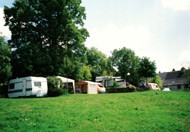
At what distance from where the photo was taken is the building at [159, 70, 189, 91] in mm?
93219

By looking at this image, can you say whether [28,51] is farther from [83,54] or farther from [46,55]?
[83,54]

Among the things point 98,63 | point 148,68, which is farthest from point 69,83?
point 98,63

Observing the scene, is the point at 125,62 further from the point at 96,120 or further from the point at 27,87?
the point at 96,120

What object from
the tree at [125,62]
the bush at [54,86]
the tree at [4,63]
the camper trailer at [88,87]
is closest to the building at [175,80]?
the tree at [125,62]

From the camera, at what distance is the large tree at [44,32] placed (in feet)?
142

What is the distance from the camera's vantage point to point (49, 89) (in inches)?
1430

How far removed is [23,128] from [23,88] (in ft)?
67.5

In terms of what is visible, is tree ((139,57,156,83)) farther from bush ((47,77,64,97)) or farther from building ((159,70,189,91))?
building ((159,70,189,91))

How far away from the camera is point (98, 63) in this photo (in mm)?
97000

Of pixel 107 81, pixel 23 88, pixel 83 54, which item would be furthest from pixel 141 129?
pixel 107 81

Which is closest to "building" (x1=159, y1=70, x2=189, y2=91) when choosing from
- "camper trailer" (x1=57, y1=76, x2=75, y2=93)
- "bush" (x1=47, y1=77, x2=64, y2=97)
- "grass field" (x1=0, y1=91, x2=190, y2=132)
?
"camper trailer" (x1=57, y1=76, x2=75, y2=93)

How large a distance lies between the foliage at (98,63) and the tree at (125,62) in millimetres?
2459

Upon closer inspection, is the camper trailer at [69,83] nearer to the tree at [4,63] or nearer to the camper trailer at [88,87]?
the camper trailer at [88,87]

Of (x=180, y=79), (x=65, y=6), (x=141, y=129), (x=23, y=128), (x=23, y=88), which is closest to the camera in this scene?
(x=23, y=128)
